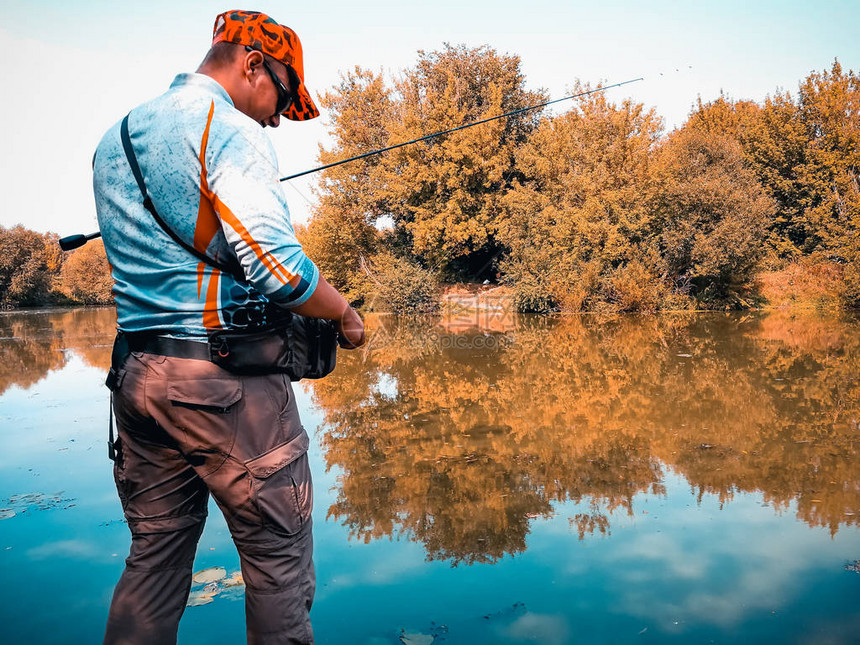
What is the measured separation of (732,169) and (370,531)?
78.5 ft

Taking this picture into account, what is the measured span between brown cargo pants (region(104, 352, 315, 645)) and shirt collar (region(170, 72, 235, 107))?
33.5 inches

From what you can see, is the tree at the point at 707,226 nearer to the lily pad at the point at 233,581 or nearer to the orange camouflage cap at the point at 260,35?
the lily pad at the point at 233,581

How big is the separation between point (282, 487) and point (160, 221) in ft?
2.90

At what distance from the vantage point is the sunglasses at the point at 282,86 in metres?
2.12

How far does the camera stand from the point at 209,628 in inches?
110

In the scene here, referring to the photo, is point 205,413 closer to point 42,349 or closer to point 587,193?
point 42,349

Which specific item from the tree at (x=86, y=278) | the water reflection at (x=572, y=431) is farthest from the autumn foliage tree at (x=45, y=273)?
the water reflection at (x=572, y=431)

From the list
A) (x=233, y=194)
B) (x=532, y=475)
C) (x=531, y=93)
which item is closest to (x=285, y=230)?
(x=233, y=194)

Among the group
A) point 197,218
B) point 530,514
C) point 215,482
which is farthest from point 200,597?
point 197,218

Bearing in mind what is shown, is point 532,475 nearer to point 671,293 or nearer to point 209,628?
point 209,628

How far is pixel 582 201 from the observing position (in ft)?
71.3

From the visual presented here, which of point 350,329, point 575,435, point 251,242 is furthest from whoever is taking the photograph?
point 575,435

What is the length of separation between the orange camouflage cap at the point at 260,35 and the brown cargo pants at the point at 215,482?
1067mm

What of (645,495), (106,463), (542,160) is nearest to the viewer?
(645,495)
